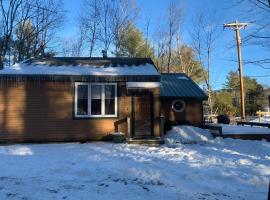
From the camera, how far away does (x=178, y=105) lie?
22.0m

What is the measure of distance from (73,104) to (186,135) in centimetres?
552

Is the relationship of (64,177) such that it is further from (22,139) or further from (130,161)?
(22,139)

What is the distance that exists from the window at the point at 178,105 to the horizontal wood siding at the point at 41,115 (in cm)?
617

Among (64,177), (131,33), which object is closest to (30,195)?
(64,177)

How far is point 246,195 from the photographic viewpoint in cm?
770

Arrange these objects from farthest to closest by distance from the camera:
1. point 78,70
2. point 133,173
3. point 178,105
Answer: point 178,105 → point 78,70 → point 133,173

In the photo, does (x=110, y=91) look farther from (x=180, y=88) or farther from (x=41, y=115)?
(x=180, y=88)

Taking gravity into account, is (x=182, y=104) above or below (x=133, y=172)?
above

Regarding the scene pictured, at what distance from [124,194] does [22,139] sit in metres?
10.3

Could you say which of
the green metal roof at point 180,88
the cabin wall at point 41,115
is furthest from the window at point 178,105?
the cabin wall at point 41,115

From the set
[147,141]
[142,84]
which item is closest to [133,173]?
[147,141]

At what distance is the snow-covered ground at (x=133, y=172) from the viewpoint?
7.71 metres

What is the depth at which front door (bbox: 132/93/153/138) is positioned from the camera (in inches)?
698

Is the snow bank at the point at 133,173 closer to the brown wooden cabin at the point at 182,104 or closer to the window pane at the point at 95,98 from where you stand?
→ the window pane at the point at 95,98
